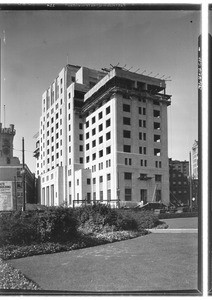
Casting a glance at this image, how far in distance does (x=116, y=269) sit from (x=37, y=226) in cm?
427

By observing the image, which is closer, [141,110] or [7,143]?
[7,143]

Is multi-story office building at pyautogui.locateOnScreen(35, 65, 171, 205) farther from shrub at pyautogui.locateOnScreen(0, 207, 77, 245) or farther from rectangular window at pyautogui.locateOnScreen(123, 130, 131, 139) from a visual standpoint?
shrub at pyautogui.locateOnScreen(0, 207, 77, 245)

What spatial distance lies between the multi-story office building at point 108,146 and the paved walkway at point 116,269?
33.5 m

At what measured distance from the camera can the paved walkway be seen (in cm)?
722

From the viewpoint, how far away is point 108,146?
4994cm

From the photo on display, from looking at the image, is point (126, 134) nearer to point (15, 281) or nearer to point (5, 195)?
point (5, 195)

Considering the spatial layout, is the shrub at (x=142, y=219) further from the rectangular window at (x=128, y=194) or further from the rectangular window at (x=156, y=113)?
the rectangular window at (x=128, y=194)

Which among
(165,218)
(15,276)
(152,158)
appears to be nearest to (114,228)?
(15,276)

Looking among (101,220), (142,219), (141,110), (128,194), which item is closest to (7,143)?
(101,220)

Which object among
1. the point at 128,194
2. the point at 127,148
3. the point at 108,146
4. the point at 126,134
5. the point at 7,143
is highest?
the point at 126,134

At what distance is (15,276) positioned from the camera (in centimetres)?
752

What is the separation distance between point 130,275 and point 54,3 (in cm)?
686

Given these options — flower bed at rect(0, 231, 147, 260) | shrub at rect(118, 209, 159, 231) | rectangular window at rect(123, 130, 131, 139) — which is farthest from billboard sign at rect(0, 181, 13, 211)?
rectangular window at rect(123, 130, 131, 139)

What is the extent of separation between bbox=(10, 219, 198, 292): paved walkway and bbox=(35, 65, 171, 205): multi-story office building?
3351 centimetres
